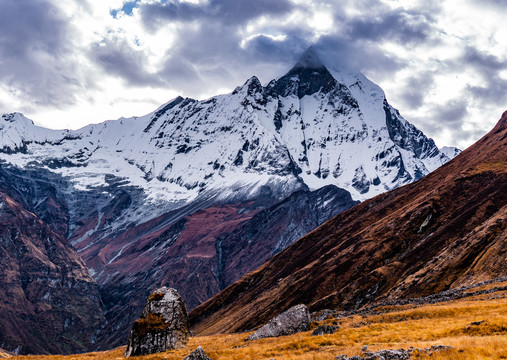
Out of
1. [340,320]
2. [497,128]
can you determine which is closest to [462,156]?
[497,128]

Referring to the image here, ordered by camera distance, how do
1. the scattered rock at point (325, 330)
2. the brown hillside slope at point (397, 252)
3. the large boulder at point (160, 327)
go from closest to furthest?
1. the scattered rock at point (325, 330)
2. the large boulder at point (160, 327)
3. the brown hillside slope at point (397, 252)

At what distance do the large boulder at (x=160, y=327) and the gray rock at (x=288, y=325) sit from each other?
269 inches

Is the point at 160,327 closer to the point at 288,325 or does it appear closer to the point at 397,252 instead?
the point at 288,325

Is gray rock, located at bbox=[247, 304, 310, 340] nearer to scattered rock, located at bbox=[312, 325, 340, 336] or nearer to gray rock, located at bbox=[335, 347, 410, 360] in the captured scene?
scattered rock, located at bbox=[312, 325, 340, 336]

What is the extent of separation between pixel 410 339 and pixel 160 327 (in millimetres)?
21623

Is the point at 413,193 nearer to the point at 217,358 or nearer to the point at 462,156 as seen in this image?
the point at 462,156

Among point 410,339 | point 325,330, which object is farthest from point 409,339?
point 325,330

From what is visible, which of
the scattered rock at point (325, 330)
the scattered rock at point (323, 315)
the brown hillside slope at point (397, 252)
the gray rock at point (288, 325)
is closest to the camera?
the scattered rock at point (325, 330)

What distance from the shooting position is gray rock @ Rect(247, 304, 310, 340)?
143 ft

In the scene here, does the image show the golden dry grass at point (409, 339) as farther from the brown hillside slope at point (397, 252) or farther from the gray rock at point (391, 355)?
the brown hillside slope at point (397, 252)

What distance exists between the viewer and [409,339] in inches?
1164

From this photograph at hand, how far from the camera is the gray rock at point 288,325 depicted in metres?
43.6

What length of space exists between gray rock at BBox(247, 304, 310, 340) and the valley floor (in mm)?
2214

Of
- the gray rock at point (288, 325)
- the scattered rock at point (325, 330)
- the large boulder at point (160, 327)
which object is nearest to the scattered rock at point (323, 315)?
the gray rock at point (288, 325)
